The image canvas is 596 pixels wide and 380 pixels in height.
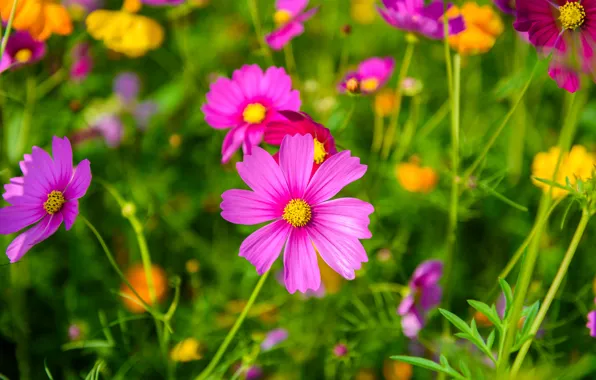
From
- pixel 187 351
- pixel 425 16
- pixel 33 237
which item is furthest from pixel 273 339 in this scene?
pixel 425 16

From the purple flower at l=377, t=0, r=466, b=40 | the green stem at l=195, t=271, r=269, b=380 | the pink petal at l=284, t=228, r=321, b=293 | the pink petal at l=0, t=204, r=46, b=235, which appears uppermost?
the purple flower at l=377, t=0, r=466, b=40

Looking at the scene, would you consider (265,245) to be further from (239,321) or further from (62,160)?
(62,160)

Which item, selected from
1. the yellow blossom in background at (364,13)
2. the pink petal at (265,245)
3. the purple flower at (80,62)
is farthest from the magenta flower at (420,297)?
the yellow blossom in background at (364,13)

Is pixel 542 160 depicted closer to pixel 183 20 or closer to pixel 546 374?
pixel 546 374

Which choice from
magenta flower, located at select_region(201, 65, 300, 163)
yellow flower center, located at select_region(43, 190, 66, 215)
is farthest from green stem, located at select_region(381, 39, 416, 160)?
yellow flower center, located at select_region(43, 190, 66, 215)

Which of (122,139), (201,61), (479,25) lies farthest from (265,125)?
(201,61)

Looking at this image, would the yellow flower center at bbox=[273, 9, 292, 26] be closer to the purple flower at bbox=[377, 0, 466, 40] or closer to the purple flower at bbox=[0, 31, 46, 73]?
the purple flower at bbox=[377, 0, 466, 40]
